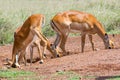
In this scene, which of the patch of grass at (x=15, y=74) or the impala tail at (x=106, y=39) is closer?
the patch of grass at (x=15, y=74)

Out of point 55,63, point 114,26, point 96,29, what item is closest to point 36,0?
point 114,26

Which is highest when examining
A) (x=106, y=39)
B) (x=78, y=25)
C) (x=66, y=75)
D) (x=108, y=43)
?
(x=66, y=75)

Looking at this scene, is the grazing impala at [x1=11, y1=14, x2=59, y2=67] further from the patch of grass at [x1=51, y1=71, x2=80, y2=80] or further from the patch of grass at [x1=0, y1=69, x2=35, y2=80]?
the patch of grass at [x1=51, y1=71, x2=80, y2=80]

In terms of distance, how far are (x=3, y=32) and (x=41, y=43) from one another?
14.7ft

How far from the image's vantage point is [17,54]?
13945 mm

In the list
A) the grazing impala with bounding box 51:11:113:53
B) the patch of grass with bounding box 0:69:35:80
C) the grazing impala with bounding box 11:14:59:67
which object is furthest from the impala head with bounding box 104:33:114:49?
the patch of grass with bounding box 0:69:35:80

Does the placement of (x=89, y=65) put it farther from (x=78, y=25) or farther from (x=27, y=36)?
(x=78, y=25)

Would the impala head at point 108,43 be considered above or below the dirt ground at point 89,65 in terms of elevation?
below

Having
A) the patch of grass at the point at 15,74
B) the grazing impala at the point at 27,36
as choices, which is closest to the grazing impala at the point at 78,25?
the grazing impala at the point at 27,36

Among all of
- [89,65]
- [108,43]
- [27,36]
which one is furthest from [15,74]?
[108,43]

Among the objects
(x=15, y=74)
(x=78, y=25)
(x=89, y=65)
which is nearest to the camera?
(x=15, y=74)

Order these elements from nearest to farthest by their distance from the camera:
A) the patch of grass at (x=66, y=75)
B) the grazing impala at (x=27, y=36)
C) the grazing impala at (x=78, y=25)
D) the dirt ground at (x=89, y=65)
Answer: the patch of grass at (x=66, y=75) < the dirt ground at (x=89, y=65) < the grazing impala at (x=27, y=36) < the grazing impala at (x=78, y=25)

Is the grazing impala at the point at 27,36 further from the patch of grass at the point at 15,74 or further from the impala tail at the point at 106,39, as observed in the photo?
the impala tail at the point at 106,39

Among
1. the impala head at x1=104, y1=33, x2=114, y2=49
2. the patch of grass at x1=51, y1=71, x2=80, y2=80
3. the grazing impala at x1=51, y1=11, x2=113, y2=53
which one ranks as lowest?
the impala head at x1=104, y1=33, x2=114, y2=49
